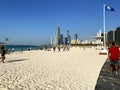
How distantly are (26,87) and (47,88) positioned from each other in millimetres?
761

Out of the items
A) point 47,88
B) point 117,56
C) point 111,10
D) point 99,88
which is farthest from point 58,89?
point 111,10

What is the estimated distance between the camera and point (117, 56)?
10.2 metres

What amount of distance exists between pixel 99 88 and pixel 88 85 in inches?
51.4

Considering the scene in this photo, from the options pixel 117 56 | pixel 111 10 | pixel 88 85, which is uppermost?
pixel 111 10

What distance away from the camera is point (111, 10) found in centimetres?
3203

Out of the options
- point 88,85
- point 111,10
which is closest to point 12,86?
point 88,85

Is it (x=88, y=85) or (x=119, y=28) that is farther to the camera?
(x=119, y=28)

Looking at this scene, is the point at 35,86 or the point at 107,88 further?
the point at 35,86

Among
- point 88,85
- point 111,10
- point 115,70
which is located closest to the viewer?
point 88,85

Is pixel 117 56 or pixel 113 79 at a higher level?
pixel 117 56

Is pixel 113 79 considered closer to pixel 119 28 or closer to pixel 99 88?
pixel 99 88

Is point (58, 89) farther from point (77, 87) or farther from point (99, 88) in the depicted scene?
point (99, 88)

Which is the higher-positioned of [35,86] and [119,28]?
[119,28]

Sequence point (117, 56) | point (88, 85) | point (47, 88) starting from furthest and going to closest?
point (117, 56) → point (88, 85) → point (47, 88)
